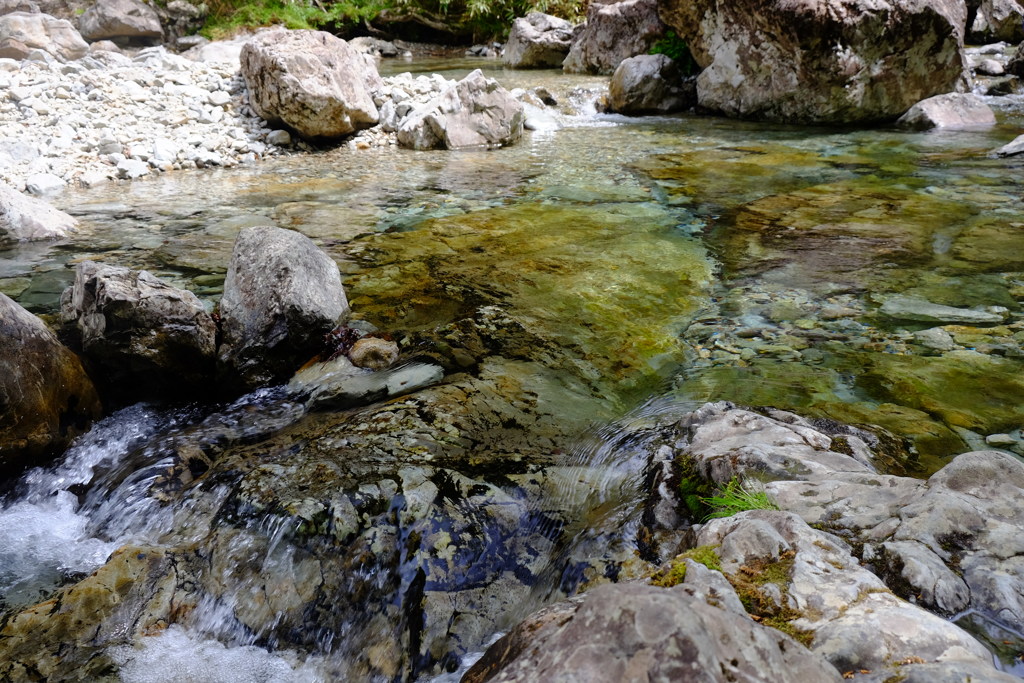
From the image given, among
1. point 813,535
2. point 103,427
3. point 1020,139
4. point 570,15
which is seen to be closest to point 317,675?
point 813,535

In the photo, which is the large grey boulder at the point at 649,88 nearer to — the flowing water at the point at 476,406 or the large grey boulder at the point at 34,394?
the flowing water at the point at 476,406

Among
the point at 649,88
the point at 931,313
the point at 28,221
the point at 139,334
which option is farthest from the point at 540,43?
the point at 139,334

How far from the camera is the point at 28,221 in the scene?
20.1 feet

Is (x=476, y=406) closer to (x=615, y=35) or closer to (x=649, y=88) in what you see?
(x=649, y=88)

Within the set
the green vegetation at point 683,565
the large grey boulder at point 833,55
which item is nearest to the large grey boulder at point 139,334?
the green vegetation at point 683,565

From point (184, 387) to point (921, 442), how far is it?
3943 millimetres

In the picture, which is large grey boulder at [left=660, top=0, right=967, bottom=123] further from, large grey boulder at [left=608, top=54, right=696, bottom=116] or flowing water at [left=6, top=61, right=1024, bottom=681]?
flowing water at [left=6, top=61, right=1024, bottom=681]

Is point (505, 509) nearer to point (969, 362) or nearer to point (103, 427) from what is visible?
point (103, 427)

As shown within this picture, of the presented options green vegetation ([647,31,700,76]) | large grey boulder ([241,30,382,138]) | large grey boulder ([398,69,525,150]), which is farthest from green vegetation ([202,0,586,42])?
large grey boulder ([398,69,525,150])

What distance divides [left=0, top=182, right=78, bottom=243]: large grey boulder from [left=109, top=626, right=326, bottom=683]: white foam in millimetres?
5279

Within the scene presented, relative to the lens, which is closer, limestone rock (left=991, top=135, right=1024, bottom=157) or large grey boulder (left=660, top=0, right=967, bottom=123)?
limestone rock (left=991, top=135, right=1024, bottom=157)

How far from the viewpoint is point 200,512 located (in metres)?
2.82

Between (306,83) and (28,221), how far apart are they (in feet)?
14.3

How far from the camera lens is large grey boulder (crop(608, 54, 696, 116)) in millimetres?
12703
